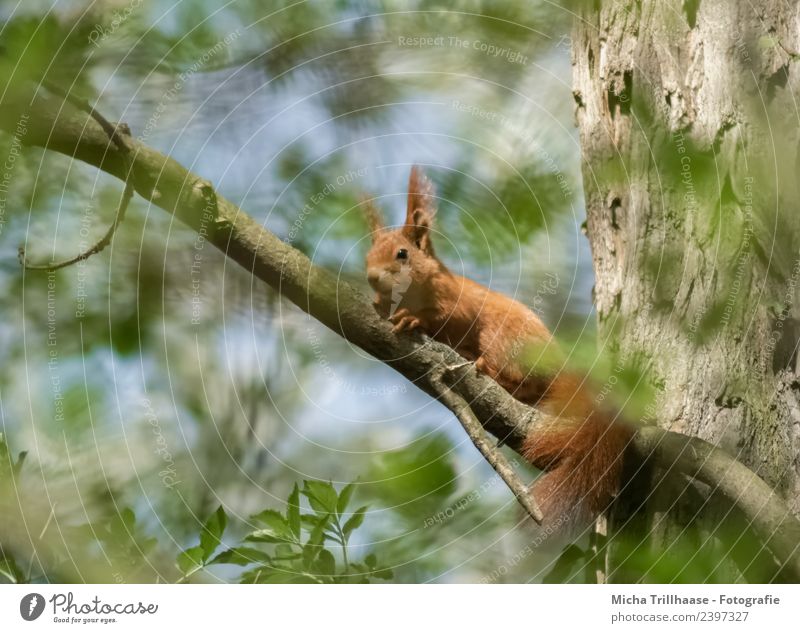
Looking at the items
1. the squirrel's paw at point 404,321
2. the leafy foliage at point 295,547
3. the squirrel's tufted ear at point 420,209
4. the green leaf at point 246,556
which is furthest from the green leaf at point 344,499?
the squirrel's tufted ear at point 420,209

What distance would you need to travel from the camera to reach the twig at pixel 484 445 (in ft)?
4.41

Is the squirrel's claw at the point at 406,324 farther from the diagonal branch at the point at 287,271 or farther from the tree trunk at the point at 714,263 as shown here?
the tree trunk at the point at 714,263

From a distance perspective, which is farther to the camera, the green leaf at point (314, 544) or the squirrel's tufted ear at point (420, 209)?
the squirrel's tufted ear at point (420, 209)

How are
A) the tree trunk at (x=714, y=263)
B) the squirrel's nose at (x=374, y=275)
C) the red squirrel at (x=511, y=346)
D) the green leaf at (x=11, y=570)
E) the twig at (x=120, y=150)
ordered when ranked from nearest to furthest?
the green leaf at (x=11, y=570), the twig at (x=120, y=150), the tree trunk at (x=714, y=263), the red squirrel at (x=511, y=346), the squirrel's nose at (x=374, y=275)

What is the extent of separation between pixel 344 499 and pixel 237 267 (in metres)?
0.51

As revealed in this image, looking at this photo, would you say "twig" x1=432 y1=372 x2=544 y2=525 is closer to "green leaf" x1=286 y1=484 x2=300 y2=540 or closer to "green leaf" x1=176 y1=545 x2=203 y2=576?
"green leaf" x1=286 y1=484 x2=300 y2=540

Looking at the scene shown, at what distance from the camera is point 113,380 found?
4.75ft

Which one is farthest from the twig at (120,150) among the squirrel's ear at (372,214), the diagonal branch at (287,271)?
the squirrel's ear at (372,214)

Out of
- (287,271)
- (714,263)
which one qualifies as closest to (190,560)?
(287,271)

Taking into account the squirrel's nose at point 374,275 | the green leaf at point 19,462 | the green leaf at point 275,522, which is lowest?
the green leaf at point 275,522

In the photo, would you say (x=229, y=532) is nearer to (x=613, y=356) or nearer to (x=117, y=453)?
(x=117, y=453)

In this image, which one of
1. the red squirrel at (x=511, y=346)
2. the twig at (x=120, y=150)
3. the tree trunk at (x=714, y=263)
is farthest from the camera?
the red squirrel at (x=511, y=346)

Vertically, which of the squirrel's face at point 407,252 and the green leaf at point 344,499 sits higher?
the squirrel's face at point 407,252

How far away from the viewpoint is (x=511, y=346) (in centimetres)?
190
